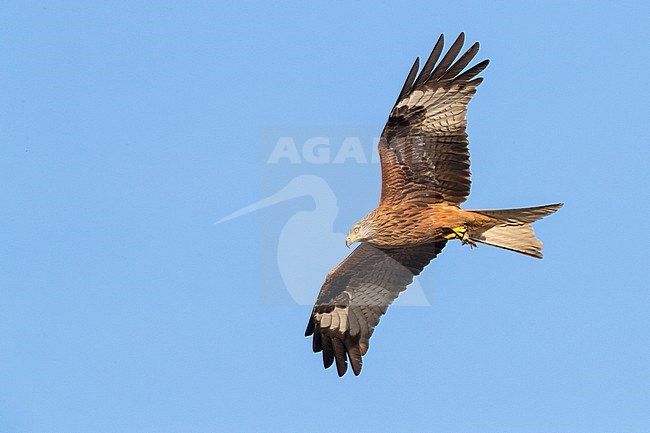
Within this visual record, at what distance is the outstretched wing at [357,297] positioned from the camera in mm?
12812

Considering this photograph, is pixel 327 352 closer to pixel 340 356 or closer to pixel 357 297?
pixel 340 356

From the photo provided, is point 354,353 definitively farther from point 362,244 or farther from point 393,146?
point 393,146

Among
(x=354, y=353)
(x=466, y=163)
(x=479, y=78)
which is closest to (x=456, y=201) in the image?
(x=466, y=163)

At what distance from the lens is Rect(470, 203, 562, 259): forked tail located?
11586mm

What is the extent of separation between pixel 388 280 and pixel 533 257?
202 centimetres

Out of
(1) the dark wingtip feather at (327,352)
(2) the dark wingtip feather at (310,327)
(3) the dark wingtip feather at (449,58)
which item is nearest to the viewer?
(3) the dark wingtip feather at (449,58)

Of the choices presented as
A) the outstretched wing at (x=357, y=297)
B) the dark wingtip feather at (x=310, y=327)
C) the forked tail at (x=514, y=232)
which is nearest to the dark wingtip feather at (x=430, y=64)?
the forked tail at (x=514, y=232)

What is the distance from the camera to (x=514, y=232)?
38.7 ft

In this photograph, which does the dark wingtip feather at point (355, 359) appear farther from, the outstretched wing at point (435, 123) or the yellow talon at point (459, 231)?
the outstretched wing at point (435, 123)

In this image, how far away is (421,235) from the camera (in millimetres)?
11859

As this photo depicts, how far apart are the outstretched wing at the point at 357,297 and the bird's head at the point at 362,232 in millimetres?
947

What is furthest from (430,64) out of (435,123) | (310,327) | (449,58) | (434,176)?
(310,327)

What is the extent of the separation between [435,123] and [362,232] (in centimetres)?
140

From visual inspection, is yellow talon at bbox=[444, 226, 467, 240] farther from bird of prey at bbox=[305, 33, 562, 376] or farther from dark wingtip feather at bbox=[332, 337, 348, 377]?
dark wingtip feather at bbox=[332, 337, 348, 377]
